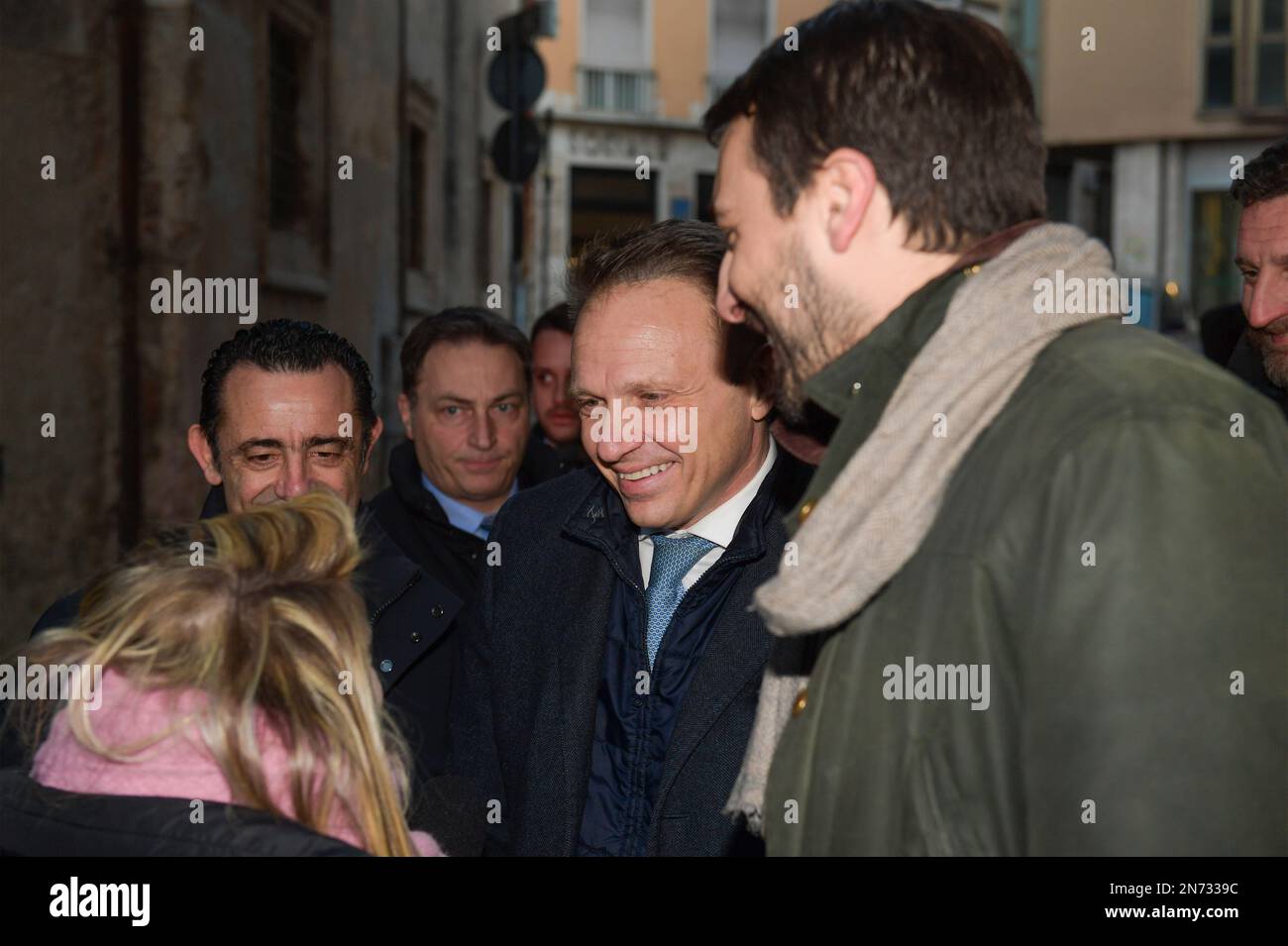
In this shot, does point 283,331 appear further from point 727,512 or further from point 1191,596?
point 1191,596

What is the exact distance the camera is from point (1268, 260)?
3715mm

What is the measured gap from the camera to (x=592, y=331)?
3037 millimetres

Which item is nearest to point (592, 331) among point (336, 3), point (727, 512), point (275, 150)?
point (727, 512)

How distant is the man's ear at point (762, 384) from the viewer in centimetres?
303

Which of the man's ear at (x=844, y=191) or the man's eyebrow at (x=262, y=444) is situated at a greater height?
the man's ear at (x=844, y=191)

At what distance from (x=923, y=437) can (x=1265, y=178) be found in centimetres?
244

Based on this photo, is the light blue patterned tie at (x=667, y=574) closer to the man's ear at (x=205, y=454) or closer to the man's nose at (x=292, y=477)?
the man's nose at (x=292, y=477)

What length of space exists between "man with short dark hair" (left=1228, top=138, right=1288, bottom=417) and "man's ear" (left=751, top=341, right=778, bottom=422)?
1381 millimetres

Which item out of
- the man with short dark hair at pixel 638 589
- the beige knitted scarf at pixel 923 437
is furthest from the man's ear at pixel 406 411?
the beige knitted scarf at pixel 923 437

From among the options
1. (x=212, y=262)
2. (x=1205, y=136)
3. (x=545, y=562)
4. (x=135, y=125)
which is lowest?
(x=545, y=562)

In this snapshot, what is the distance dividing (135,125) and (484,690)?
6.02m

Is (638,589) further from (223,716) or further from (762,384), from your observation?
(223,716)

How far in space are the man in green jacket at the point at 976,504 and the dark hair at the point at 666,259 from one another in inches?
36.5

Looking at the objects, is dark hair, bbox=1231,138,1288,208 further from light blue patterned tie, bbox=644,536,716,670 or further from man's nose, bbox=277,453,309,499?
man's nose, bbox=277,453,309,499
